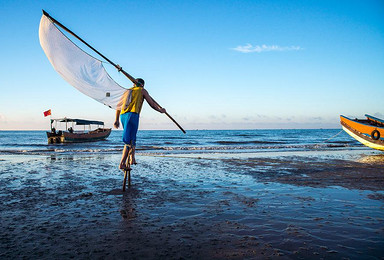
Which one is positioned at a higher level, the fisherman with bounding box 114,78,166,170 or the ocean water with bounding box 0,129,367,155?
the fisherman with bounding box 114,78,166,170

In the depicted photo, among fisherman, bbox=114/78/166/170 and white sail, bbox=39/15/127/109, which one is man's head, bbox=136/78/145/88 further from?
white sail, bbox=39/15/127/109

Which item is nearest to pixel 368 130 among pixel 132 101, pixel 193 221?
pixel 132 101

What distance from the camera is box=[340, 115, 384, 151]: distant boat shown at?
16.0 m

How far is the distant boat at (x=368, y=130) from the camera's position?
16.0 m

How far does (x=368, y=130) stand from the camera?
16.7 m

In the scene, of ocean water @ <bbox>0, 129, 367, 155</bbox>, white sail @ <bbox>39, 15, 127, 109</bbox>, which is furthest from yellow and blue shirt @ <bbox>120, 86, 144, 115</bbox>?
ocean water @ <bbox>0, 129, 367, 155</bbox>

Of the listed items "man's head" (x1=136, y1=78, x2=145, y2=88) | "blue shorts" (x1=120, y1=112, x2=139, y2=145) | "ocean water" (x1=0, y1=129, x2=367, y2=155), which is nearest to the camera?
"blue shorts" (x1=120, y1=112, x2=139, y2=145)

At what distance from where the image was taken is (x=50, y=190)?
19.1 ft

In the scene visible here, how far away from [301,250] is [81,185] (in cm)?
536

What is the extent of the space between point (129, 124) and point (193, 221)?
2661mm

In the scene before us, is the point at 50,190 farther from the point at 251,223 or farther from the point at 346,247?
the point at 346,247

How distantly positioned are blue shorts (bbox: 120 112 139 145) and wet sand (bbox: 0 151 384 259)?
117 centimetres

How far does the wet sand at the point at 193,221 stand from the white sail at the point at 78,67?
83.8 inches

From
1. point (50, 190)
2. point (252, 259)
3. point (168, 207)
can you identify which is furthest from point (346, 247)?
point (50, 190)
